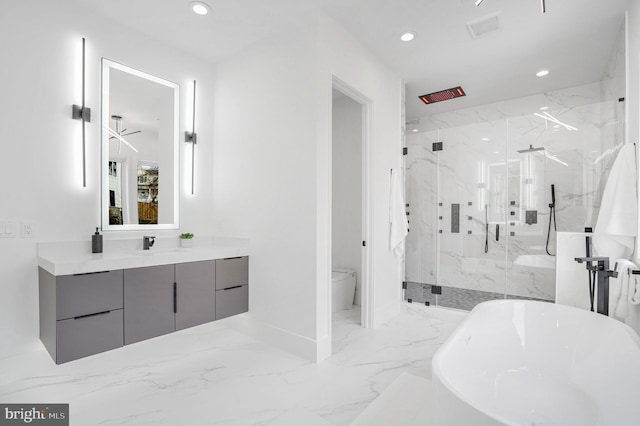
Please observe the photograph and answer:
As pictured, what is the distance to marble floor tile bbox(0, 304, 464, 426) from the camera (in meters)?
1.80

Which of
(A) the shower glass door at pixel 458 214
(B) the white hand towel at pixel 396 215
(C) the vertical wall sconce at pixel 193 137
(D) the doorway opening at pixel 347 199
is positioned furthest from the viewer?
(D) the doorway opening at pixel 347 199

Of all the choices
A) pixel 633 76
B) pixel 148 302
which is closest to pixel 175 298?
pixel 148 302

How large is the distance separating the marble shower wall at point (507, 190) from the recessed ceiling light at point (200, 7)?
281cm

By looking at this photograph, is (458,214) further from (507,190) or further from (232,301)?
(232,301)

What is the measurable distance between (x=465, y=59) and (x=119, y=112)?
3356 mm

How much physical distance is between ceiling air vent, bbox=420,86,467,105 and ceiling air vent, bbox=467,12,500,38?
47.8 inches

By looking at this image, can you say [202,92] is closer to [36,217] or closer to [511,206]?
[36,217]

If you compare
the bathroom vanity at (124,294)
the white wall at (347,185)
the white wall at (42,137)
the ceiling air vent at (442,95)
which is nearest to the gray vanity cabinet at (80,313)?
the bathroom vanity at (124,294)

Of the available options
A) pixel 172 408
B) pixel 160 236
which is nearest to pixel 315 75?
pixel 160 236

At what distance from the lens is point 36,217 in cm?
219

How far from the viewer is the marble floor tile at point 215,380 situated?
180 centimetres

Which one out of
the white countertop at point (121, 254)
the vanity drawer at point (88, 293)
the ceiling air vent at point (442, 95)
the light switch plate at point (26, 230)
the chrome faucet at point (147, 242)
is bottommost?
the vanity drawer at point (88, 293)

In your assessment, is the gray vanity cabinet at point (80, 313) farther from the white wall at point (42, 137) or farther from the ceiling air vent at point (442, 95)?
the ceiling air vent at point (442, 95)
